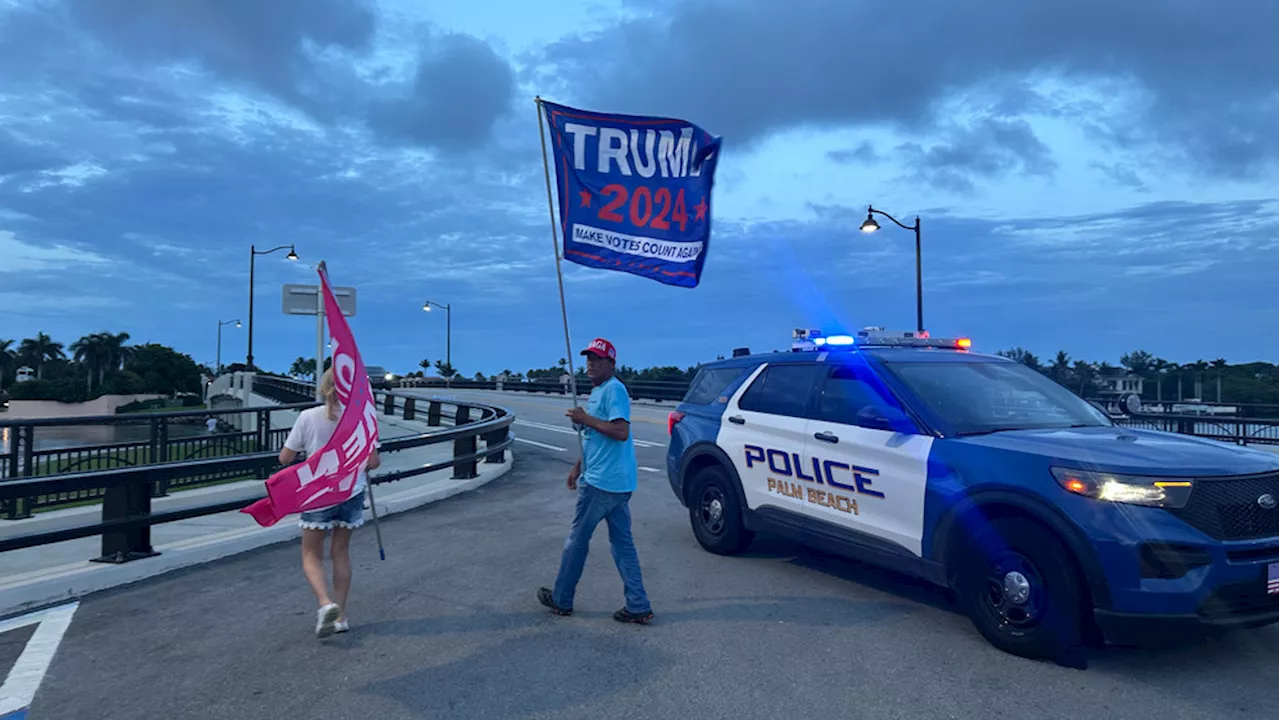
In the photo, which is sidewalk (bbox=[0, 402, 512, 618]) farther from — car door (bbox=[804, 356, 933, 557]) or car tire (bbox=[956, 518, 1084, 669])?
car tire (bbox=[956, 518, 1084, 669])

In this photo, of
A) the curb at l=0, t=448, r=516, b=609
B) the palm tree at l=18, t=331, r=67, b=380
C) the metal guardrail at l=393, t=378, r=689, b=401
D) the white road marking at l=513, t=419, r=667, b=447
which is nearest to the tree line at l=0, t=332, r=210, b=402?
the palm tree at l=18, t=331, r=67, b=380

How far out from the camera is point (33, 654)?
4930 millimetres

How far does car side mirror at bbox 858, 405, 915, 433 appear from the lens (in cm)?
566

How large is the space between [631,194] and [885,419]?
113 inches

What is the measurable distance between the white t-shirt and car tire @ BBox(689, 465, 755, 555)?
3260 mm

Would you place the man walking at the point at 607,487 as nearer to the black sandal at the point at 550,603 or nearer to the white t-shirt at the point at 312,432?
the black sandal at the point at 550,603

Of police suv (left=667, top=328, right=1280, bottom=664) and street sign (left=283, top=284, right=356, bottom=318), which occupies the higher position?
street sign (left=283, top=284, right=356, bottom=318)

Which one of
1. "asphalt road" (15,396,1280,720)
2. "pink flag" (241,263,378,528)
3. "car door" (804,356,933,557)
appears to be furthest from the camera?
"car door" (804,356,933,557)

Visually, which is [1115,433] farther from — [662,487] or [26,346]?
[26,346]

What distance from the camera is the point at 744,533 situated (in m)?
7.27

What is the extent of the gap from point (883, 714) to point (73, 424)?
34.2ft

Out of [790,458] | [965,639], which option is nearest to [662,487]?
[790,458]

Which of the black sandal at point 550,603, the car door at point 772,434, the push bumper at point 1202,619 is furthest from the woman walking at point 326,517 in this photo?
the push bumper at point 1202,619

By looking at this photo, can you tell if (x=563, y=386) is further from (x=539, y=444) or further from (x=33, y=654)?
(x=33, y=654)
